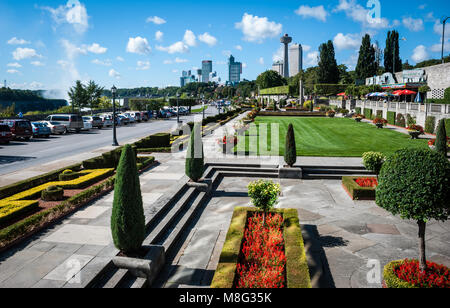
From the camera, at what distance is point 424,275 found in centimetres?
651

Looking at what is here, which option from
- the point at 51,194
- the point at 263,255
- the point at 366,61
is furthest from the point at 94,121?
the point at 366,61

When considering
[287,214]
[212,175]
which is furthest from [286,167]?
[287,214]

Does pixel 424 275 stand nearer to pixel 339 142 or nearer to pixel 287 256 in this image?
pixel 287 256

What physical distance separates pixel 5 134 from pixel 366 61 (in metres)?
77.2

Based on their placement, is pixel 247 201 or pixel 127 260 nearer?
pixel 127 260

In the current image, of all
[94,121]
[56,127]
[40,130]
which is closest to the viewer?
[40,130]

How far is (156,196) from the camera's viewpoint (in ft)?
41.8

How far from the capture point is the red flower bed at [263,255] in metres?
6.80

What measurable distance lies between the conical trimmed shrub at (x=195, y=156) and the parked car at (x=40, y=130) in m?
23.3

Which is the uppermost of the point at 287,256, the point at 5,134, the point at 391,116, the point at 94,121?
the point at 391,116

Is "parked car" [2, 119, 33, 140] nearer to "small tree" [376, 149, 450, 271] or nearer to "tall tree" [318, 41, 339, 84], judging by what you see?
"small tree" [376, 149, 450, 271]

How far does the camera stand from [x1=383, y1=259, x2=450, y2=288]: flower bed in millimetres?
6281
